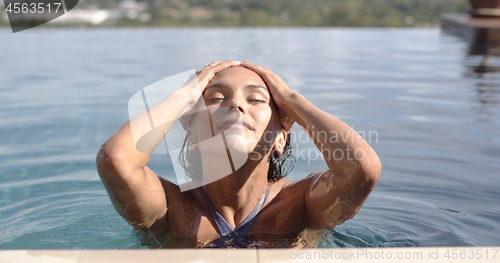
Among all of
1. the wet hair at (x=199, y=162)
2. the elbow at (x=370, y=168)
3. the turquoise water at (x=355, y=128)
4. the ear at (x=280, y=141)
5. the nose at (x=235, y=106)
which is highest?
the nose at (x=235, y=106)

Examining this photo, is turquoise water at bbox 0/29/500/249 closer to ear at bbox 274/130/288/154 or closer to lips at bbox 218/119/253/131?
ear at bbox 274/130/288/154

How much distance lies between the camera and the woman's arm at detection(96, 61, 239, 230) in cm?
231

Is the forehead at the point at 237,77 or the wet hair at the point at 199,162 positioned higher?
the forehead at the point at 237,77

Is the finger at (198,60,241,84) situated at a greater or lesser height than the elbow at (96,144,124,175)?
greater

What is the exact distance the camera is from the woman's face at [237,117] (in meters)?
2.45

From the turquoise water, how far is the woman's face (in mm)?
740

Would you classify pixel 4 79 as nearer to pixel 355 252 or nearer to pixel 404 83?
pixel 404 83

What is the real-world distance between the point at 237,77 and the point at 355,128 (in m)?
3.22

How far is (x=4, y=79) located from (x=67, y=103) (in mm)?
2302

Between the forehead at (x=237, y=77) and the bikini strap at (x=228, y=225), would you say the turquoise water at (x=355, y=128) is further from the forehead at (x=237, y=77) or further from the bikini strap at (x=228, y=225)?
the forehead at (x=237, y=77)
